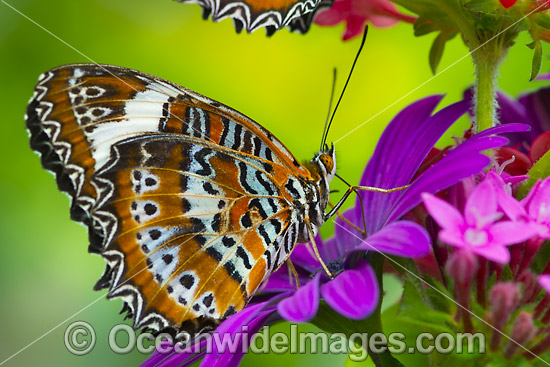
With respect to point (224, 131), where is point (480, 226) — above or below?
below

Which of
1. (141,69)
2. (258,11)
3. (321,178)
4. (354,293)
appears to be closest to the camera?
(354,293)

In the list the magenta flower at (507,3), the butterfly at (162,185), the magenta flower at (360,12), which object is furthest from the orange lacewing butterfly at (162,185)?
the magenta flower at (507,3)

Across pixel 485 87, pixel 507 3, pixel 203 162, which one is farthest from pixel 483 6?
pixel 203 162

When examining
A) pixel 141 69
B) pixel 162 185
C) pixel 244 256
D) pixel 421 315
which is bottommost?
pixel 421 315

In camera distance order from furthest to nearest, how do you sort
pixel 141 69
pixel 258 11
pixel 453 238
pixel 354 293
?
pixel 141 69 → pixel 258 11 → pixel 354 293 → pixel 453 238

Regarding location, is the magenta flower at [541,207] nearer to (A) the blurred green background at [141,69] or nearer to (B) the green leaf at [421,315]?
(B) the green leaf at [421,315]

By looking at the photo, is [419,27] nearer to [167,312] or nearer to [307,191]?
[307,191]

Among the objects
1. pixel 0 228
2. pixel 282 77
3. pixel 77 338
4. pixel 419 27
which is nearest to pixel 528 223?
pixel 419 27

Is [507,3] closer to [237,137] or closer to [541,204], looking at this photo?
[541,204]
